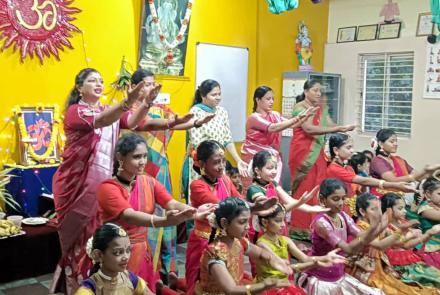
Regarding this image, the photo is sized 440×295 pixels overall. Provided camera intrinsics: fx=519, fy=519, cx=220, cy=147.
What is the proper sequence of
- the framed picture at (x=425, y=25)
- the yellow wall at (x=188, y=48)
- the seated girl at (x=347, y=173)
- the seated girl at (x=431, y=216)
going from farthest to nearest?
1. the framed picture at (x=425, y=25)
2. the yellow wall at (x=188, y=48)
3. the seated girl at (x=347, y=173)
4. the seated girl at (x=431, y=216)

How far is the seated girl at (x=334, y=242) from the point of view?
275cm

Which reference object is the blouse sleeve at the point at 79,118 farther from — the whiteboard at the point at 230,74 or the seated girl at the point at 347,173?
the whiteboard at the point at 230,74

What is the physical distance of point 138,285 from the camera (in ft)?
6.73

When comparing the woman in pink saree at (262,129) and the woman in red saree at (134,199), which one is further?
the woman in pink saree at (262,129)

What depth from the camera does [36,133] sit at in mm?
4273

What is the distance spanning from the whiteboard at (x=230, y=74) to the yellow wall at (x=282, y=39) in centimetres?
35

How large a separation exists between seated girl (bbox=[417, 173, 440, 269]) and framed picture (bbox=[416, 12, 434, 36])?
270 cm

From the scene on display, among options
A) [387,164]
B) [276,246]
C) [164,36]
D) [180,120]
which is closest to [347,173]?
[387,164]

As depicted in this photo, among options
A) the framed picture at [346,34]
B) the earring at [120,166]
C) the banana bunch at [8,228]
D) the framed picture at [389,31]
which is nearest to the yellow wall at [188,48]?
the framed picture at [346,34]

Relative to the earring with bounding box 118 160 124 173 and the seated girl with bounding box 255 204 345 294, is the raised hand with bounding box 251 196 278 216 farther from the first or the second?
the earring with bounding box 118 160 124 173

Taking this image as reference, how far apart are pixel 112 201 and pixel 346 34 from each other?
5255 millimetres

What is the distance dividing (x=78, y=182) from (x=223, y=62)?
3267 mm

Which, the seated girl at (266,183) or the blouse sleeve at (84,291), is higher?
the seated girl at (266,183)

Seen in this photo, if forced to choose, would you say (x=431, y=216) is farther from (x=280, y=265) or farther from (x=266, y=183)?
(x=280, y=265)
